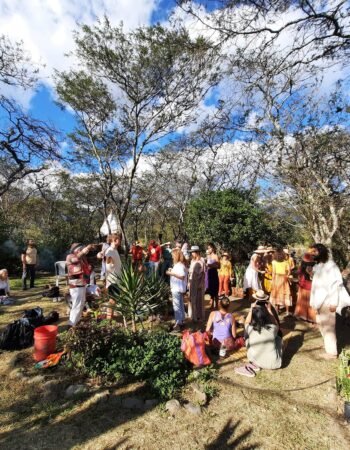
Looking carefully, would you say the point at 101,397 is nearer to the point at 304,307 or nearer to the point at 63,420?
the point at 63,420

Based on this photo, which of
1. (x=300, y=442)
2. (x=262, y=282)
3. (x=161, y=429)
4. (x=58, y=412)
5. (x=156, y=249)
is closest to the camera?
(x=300, y=442)

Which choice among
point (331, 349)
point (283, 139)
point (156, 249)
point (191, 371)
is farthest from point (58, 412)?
point (283, 139)

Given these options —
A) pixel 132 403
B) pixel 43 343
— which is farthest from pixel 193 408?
pixel 43 343

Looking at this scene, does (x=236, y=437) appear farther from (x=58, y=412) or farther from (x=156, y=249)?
(x=156, y=249)

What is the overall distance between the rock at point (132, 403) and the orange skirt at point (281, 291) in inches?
162

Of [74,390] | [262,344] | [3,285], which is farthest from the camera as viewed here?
[3,285]

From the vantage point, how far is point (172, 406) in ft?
11.3

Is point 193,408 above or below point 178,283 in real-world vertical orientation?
below

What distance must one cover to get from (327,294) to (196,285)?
2.37 metres

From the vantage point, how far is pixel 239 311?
7.16 meters

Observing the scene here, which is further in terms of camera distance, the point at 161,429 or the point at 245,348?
the point at 245,348

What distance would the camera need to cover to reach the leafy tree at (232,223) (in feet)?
39.3

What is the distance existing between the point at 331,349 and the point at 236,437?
241cm

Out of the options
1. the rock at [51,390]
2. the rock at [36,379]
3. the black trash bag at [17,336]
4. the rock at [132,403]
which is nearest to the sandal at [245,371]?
the rock at [132,403]
